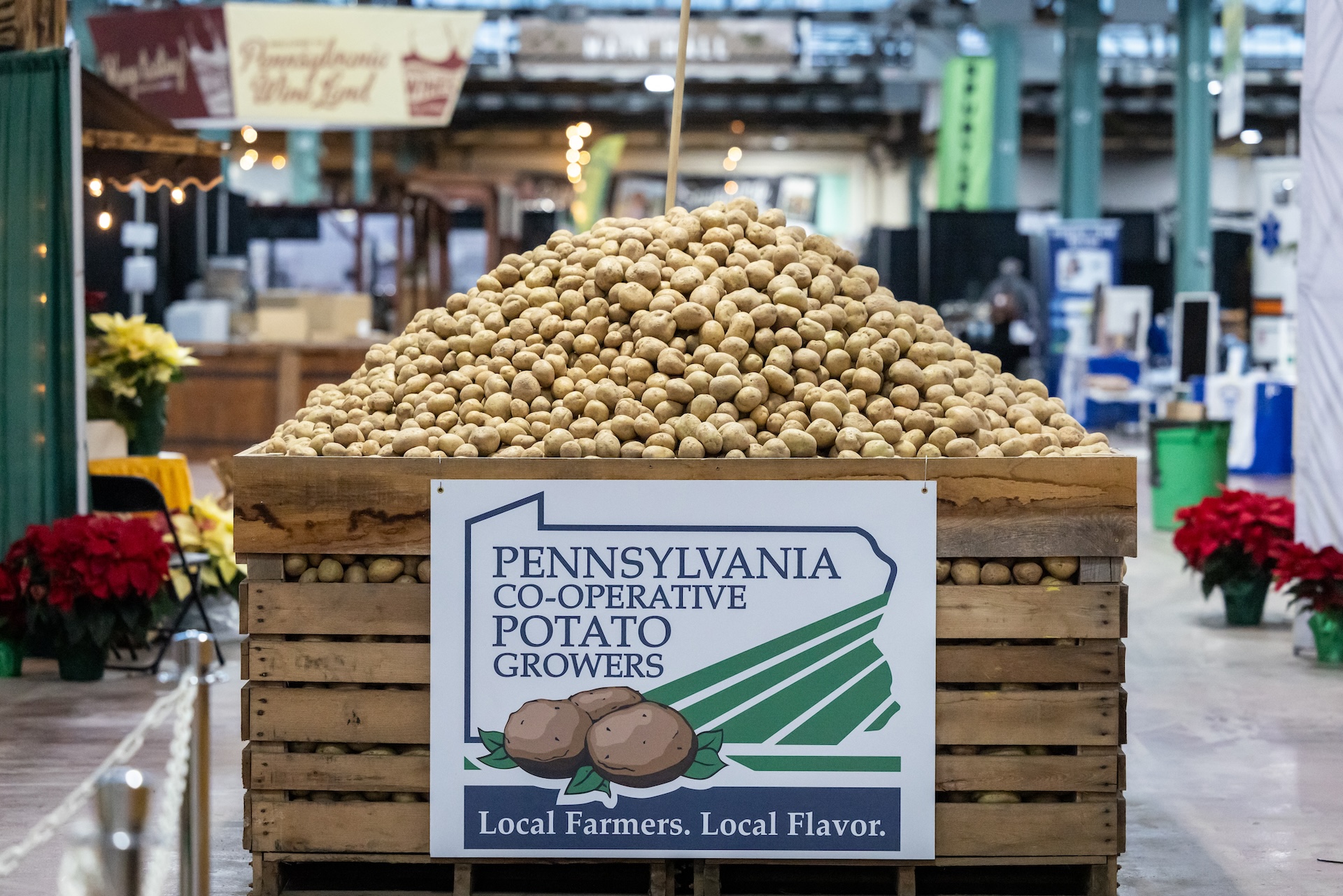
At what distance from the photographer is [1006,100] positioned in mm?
17297

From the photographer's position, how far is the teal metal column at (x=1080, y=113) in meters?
17.3

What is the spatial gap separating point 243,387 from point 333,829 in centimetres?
959

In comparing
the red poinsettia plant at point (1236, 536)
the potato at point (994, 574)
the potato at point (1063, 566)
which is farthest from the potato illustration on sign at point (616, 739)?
the red poinsettia plant at point (1236, 536)

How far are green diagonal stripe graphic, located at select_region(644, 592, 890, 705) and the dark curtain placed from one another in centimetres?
319

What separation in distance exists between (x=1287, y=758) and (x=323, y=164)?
27.2 meters

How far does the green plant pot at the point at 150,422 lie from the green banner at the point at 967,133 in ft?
40.4

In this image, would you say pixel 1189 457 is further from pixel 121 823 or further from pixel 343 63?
pixel 121 823

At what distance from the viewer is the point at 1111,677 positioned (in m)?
2.72

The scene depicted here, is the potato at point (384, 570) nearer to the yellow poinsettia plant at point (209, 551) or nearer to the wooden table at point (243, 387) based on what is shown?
the yellow poinsettia plant at point (209, 551)

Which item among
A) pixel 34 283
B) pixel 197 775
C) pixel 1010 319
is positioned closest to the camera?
pixel 197 775

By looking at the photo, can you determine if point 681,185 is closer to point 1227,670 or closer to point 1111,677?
point 1227,670

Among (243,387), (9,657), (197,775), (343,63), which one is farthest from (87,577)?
(243,387)

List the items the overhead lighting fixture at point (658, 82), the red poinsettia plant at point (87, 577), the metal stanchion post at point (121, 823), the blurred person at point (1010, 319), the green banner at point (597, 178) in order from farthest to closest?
the green banner at point (597, 178)
the overhead lighting fixture at point (658, 82)
the blurred person at point (1010, 319)
the red poinsettia plant at point (87, 577)
the metal stanchion post at point (121, 823)

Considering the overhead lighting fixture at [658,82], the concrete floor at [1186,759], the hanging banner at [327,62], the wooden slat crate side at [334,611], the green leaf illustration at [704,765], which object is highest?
the overhead lighting fixture at [658,82]
